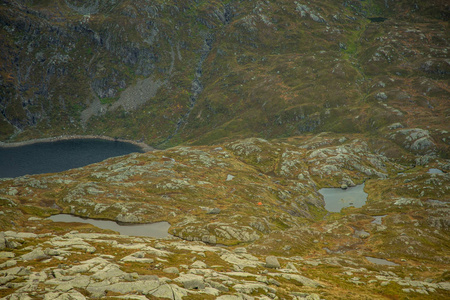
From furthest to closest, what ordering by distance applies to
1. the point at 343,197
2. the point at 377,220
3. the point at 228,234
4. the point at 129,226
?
1. the point at 343,197
2. the point at 377,220
3. the point at 129,226
4. the point at 228,234

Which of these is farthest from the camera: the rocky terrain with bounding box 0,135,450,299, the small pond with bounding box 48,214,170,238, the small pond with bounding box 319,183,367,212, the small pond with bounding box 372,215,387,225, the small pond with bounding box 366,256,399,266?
the small pond with bounding box 319,183,367,212

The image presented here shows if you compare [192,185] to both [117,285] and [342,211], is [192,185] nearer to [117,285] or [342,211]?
[342,211]

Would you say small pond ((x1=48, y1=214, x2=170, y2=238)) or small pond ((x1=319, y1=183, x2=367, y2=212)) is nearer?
small pond ((x1=48, y1=214, x2=170, y2=238))

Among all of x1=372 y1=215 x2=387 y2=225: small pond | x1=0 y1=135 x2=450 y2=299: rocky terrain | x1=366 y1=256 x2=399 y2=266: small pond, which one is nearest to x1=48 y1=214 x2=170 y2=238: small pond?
x1=0 y1=135 x2=450 y2=299: rocky terrain

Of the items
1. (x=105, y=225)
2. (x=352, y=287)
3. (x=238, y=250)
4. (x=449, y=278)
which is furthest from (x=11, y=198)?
(x=449, y=278)

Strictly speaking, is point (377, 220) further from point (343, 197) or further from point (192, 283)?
point (192, 283)

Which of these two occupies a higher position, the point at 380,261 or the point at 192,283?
the point at 192,283

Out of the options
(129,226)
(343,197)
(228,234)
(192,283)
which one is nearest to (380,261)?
(228,234)

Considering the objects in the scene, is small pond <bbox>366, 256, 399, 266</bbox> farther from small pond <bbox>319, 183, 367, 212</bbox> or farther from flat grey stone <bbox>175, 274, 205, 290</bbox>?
flat grey stone <bbox>175, 274, 205, 290</bbox>
